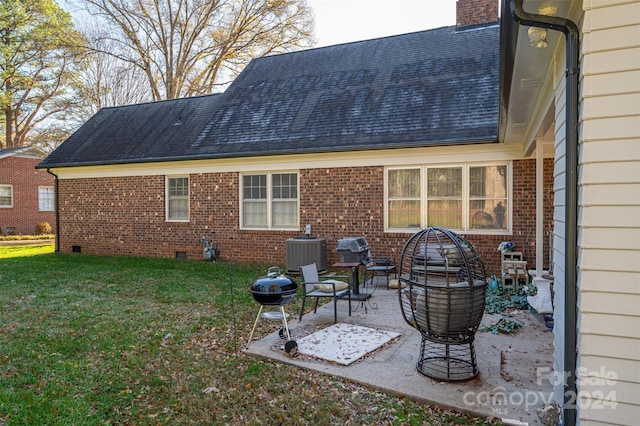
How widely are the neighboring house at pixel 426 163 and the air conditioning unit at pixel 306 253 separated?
1.51ft

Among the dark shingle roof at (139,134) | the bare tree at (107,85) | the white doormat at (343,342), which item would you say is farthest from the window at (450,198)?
the bare tree at (107,85)

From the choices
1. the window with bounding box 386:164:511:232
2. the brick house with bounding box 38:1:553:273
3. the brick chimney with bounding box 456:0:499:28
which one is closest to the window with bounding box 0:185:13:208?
the brick house with bounding box 38:1:553:273

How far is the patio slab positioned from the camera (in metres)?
3.35

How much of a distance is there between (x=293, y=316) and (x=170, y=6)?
73.1 ft

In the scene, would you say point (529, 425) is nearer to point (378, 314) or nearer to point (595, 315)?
point (595, 315)

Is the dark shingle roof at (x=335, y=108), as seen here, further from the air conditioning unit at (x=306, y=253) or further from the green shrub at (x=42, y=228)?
the green shrub at (x=42, y=228)

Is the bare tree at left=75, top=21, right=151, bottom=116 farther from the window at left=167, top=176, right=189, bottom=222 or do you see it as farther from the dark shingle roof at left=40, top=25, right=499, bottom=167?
the window at left=167, top=176, right=189, bottom=222

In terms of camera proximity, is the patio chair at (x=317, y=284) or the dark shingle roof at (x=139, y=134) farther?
the dark shingle roof at (x=139, y=134)

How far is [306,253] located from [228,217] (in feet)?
9.50

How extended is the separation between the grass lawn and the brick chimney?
10.1 m

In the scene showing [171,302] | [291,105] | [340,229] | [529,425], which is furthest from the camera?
[291,105]

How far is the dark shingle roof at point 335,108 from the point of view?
952 centimetres

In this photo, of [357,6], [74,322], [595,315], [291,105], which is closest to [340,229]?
[291,105]

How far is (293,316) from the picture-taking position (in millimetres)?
6047
